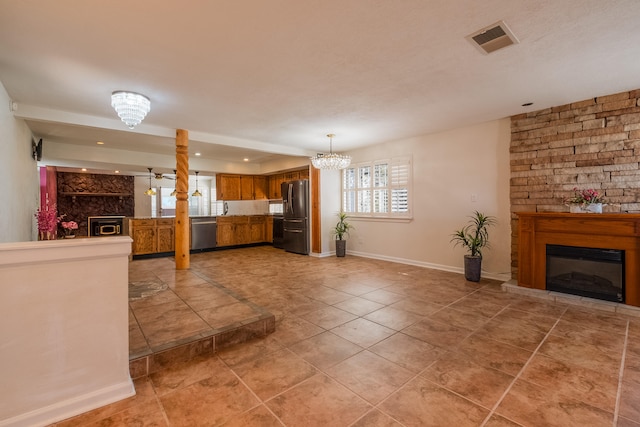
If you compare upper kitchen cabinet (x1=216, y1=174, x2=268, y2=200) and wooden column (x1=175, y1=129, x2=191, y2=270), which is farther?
upper kitchen cabinet (x1=216, y1=174, x2=268, y2=200)

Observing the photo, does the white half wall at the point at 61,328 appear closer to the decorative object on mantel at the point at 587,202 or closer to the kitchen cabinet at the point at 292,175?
the decorative object on mantel at the point at 587,202

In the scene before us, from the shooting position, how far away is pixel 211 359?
215cm

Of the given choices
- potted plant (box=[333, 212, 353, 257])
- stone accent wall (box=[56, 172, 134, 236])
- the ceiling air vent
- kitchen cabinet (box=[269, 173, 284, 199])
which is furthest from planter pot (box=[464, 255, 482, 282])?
stone accent wall (box=[56, 172, 134, 236])

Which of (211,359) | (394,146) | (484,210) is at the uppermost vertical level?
(394,146)

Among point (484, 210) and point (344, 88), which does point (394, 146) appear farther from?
point (344, 88)

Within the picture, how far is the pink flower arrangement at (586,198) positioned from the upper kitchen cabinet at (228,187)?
280 inches

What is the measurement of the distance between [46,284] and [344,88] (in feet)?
9.41

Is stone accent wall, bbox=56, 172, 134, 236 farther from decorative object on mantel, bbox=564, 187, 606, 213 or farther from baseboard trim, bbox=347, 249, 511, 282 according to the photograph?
decorative object on mantel, bbox=564, 187, 606, 213

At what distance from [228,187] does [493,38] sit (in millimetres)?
6951

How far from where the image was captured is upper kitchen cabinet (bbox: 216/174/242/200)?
307 inches

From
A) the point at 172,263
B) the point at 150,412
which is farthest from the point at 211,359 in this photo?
the point at 172,263

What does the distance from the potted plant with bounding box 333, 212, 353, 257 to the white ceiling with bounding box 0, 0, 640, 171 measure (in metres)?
2.74

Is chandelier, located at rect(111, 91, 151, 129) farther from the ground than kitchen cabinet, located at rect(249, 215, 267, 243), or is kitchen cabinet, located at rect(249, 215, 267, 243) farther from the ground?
chandelier, located at rect(111, 91, 151, 129)

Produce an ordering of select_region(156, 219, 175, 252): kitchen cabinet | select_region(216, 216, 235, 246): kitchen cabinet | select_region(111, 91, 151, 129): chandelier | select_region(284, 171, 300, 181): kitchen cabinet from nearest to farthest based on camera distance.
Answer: select_region(111, 91, 151, 129): chandelier < select_region(156, 219, 175, 252): kitchen cabinet < select_region(216, 216, 235, 246): kitchen cabinet < select_region(284, 171, 300, 181): kitchen cabinet
